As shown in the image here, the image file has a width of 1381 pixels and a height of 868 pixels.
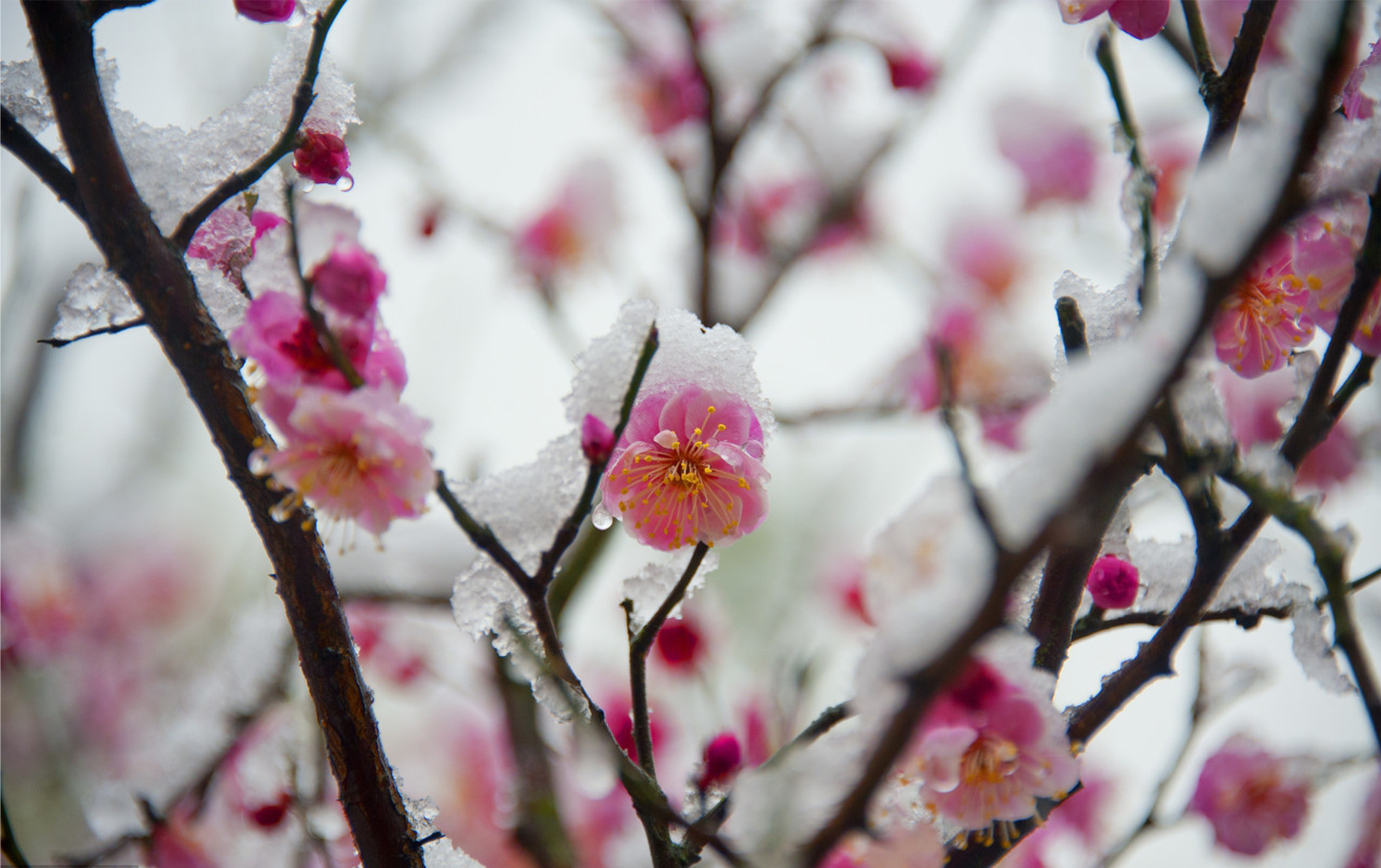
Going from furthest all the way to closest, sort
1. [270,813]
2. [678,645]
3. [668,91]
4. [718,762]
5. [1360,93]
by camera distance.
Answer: [668,91]
[678,645]
[270,813]
[718,762]
[1360,93]

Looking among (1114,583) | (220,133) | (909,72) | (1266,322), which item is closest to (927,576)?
(1114,583)

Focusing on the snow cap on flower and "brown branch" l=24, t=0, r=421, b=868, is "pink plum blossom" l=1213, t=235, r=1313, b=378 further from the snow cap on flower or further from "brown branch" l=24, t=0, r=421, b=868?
"brown branch" l=24, t=0, r=421, b=868

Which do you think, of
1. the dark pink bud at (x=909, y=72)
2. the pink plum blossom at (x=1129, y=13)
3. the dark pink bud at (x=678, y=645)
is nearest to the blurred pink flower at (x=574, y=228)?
the dark pink bud at (x=909, y=72)

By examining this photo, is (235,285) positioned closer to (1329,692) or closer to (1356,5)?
(1356,5)

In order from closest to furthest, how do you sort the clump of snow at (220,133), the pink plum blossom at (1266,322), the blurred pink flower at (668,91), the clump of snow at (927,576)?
the clump of snow at (927,576), the clump of snow at (220,133), the pink plum blossom at (1266,322), the blurred pink flower at (668,91)

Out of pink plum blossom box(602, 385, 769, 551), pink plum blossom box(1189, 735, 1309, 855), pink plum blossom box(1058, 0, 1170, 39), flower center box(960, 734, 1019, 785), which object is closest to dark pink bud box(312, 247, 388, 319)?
pink plum blossom box(602, 385, 769, 551)

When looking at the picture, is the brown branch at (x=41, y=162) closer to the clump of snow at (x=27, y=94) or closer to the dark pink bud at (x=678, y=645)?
the clump of snow at (x=27, y=94)

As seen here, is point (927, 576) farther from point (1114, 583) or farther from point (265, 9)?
point (265, 9)

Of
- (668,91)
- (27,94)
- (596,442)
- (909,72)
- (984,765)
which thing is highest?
(668,91)
